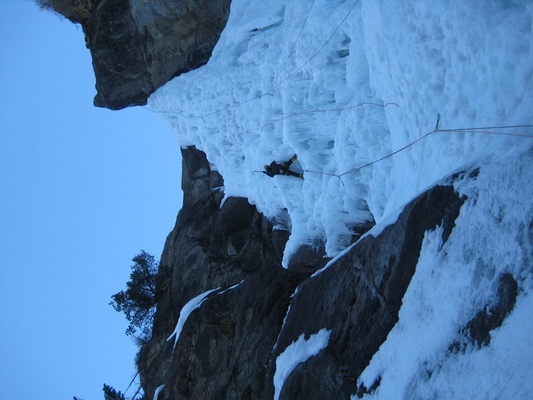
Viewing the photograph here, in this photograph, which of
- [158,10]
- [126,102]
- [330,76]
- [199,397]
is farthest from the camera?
[126,102]

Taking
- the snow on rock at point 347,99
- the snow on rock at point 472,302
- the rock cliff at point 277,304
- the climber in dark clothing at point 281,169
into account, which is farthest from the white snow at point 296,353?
the climber in dark clothing at point 281,169

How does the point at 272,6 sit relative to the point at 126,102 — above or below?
below

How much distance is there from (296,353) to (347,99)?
4380 mm

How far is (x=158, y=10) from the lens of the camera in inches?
545

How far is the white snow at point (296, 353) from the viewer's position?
6.04m

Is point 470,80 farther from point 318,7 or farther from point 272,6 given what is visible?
point 272,6

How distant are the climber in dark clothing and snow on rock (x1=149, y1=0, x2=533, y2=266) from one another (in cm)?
20

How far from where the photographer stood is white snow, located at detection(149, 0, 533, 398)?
13.1 ft

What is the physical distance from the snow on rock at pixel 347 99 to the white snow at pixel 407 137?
0.07ft

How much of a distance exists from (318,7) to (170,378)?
668cm

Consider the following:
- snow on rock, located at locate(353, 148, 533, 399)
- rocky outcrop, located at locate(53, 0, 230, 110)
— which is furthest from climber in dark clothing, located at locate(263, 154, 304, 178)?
snow on rock, located at locate(353, 148, 533, 399)

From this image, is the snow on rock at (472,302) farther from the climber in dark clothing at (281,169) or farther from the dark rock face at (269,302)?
the climber in dark clothing at (281,169)

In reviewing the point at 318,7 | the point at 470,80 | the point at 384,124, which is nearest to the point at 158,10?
the point at 318,7

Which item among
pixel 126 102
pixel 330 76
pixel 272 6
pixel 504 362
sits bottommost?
pixel 504 362
